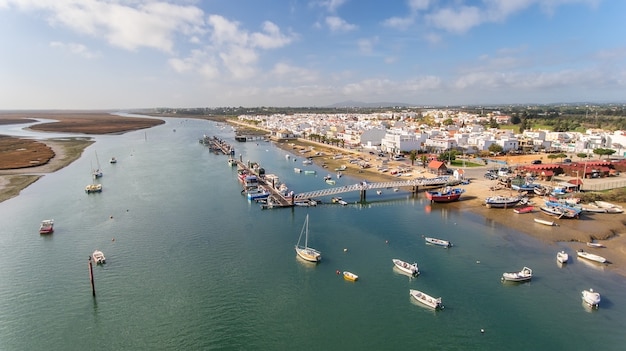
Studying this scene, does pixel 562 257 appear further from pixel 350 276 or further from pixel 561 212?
pixel 350 276

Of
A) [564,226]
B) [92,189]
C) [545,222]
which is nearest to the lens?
[564,226]

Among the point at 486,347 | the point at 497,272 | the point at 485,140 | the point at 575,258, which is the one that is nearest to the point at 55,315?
the point at 486,347

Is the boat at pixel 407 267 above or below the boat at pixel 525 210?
below

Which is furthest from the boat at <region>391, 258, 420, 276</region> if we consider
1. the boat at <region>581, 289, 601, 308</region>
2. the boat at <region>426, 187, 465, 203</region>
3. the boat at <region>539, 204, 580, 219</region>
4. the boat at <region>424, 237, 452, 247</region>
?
the boat at <region>539, 204, 580, 219</region>

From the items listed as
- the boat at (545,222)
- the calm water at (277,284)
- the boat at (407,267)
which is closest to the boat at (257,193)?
the calm water at (277,284)

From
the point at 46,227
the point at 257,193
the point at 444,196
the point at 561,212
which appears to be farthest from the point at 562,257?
the point at 46,227

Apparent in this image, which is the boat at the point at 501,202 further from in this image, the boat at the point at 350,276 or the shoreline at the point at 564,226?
the boat at the point at 350,276
